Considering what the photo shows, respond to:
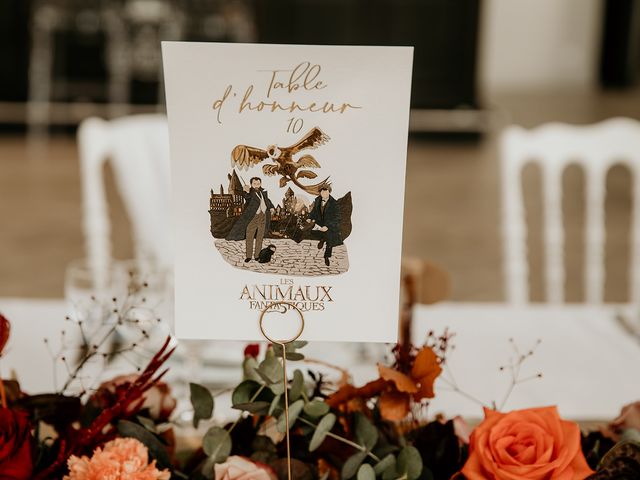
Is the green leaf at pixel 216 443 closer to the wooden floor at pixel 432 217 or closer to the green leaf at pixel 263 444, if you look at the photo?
the green leaf at pixel 263 444

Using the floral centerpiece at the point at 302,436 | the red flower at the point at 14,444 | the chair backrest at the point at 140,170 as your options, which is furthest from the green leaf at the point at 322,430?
the chair backrest at the point at 140,170

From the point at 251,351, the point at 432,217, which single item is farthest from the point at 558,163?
the point at 432,217

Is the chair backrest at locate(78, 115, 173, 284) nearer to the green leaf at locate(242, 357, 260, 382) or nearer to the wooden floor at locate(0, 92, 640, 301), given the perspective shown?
the green leaf at locate(242, 357, 260, 382)

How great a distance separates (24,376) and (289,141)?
775 mm

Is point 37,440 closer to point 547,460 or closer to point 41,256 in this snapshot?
point 547,460

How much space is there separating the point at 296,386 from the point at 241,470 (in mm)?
86

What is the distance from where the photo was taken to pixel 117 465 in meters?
0.72

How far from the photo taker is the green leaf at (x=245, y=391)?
805 mm

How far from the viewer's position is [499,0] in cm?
1059

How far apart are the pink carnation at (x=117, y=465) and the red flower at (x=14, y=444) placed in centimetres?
4

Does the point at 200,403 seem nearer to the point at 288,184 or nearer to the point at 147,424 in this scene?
the point at 147,424

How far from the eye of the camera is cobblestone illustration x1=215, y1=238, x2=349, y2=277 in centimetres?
76

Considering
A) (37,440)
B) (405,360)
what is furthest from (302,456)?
(37,440)

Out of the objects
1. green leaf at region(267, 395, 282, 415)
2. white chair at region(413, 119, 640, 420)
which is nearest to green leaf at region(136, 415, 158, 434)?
green leaf at region(267, 395, 282, 415)
